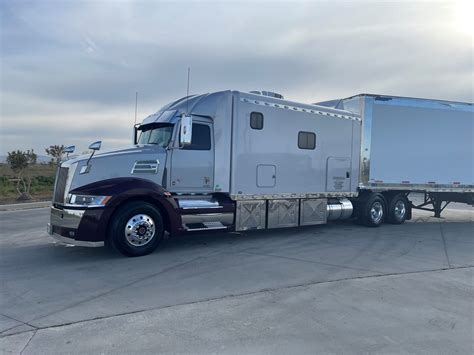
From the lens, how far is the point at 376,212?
40.9 feet

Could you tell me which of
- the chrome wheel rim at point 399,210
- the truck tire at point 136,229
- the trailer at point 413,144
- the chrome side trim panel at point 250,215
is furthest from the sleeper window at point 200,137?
the chrome wheel rim at point 399,210

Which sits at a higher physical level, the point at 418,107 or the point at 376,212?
the point at 418,107

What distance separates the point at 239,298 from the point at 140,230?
10.2 feet

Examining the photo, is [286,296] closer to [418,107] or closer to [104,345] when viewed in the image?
[104,345]

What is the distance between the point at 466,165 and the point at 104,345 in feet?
43.1

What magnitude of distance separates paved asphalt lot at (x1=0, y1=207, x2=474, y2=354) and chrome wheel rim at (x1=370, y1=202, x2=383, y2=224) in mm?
2798

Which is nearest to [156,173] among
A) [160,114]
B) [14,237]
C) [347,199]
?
[160,114]

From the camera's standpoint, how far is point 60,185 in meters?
8.07

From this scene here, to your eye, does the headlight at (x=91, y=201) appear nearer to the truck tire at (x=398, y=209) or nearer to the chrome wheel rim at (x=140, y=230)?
the chrome wheel rim at (x=140, y=230)

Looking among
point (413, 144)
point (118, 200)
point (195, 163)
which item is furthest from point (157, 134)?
point (413, 144)

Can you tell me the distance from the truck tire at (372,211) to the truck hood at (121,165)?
21.7 feet

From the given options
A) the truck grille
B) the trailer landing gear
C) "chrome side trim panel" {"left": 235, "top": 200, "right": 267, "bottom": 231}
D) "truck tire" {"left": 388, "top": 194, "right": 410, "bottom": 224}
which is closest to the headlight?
the truck grille

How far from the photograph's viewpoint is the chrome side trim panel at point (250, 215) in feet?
30.9

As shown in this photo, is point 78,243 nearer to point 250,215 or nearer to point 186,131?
point 186,131
